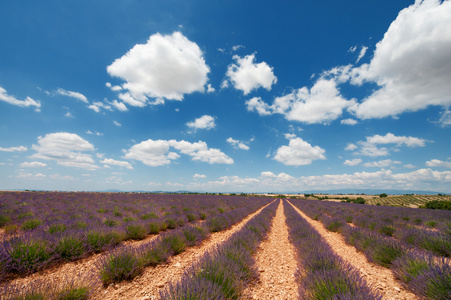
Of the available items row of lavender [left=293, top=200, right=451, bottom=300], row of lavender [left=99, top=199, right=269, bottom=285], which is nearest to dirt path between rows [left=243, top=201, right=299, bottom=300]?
row of lavender [left=293, top=200, right=451, bottom=300]

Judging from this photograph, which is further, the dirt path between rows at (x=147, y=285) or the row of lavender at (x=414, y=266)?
the dirt path between rows at (x=147, y=285)

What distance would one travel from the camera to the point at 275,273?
13.6 ft

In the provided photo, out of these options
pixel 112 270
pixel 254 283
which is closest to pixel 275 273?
pixel 254 283

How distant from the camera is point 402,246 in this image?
478cm

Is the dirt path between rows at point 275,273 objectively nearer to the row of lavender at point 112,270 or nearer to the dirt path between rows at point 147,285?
the dirt path between rows at point 147,285

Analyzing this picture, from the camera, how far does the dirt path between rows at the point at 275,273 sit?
10.5 feet

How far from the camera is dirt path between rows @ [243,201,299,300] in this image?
10.5 feet

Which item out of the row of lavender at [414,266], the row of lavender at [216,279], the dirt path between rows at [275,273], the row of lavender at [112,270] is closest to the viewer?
the row of lavender at [216,279]

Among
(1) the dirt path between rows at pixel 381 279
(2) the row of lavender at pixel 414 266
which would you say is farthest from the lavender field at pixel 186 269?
(1) the dirt path between rows at pixel 381 279

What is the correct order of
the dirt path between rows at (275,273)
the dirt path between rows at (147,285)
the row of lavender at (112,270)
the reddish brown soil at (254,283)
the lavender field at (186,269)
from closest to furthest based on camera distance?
the row of lavender at (112,270)
the lavender field at (186,269)
the dirt path between rows at (147,285)
the reddish brown soil at (254,283)
the dirt path between rows at (275,273)

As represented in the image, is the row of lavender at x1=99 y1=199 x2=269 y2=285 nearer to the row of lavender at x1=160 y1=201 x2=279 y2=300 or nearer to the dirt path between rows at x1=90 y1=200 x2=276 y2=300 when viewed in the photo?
the dirt path between rows at x1=90 y1=200 x2=276 y2=300

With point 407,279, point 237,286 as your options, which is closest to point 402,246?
point 407,279

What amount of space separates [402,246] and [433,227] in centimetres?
937

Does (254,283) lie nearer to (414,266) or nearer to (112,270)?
(112,270)
